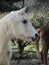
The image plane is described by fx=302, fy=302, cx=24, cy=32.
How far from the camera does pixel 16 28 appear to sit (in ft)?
17.0

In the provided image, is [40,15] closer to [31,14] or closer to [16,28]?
[31,14]

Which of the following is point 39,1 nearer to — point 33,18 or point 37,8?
point 37,8

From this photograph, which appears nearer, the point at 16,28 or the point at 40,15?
the point at 16,28

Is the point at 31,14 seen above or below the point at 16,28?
above

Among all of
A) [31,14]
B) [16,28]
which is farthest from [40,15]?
[16,28]

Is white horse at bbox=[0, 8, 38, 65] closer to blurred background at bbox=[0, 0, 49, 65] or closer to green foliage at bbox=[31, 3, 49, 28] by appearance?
blurred background at bbox=[0, 0, 49, 65]

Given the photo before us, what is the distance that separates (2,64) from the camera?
211 inches

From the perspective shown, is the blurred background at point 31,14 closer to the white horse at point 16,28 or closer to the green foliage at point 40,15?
the green foliage at point 40,15

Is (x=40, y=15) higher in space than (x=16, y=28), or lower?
higher

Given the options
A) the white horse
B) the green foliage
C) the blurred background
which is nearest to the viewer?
the white horse

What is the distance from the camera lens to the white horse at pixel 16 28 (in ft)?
16.7

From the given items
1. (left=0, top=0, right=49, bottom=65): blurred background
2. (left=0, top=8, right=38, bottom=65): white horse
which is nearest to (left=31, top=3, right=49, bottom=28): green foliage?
(left=0, top=0, right=49, bottom=65): blurred background

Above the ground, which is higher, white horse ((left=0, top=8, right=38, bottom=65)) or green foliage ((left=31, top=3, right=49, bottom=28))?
green foliage ((left=31, top=3, right=49, bottom=28))

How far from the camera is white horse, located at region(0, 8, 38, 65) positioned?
5094 mm
